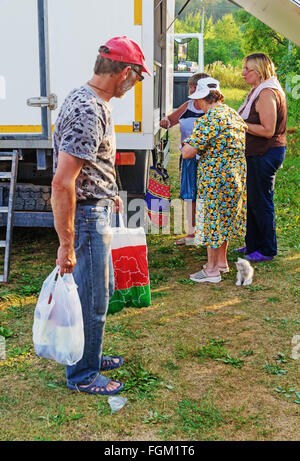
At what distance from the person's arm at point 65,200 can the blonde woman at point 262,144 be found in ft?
9.49

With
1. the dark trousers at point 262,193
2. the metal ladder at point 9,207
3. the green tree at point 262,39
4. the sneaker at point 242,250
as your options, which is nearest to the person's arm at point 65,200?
the metal ladder at point 9,207

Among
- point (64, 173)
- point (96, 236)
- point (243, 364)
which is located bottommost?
point (243, 364)

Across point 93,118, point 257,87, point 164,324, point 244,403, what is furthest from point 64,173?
point 257,87

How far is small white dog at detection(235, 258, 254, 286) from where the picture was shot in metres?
4.62

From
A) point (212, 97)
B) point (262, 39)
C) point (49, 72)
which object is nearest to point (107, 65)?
point (212, 97)

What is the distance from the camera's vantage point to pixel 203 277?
4.84 meters

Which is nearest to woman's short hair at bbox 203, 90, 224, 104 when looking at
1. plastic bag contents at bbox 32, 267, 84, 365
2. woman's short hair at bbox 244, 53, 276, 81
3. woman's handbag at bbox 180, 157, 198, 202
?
woman's short hair at bbox 244, 53, 276, 81

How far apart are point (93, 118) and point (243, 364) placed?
1.84 m

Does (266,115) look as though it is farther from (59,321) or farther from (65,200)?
(59,321)

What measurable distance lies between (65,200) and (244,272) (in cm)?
258

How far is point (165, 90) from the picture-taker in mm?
8281

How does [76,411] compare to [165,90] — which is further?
[165,90]

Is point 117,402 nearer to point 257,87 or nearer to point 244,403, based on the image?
point 244,403

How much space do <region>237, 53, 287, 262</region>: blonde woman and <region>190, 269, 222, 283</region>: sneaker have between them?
0.68 metres
